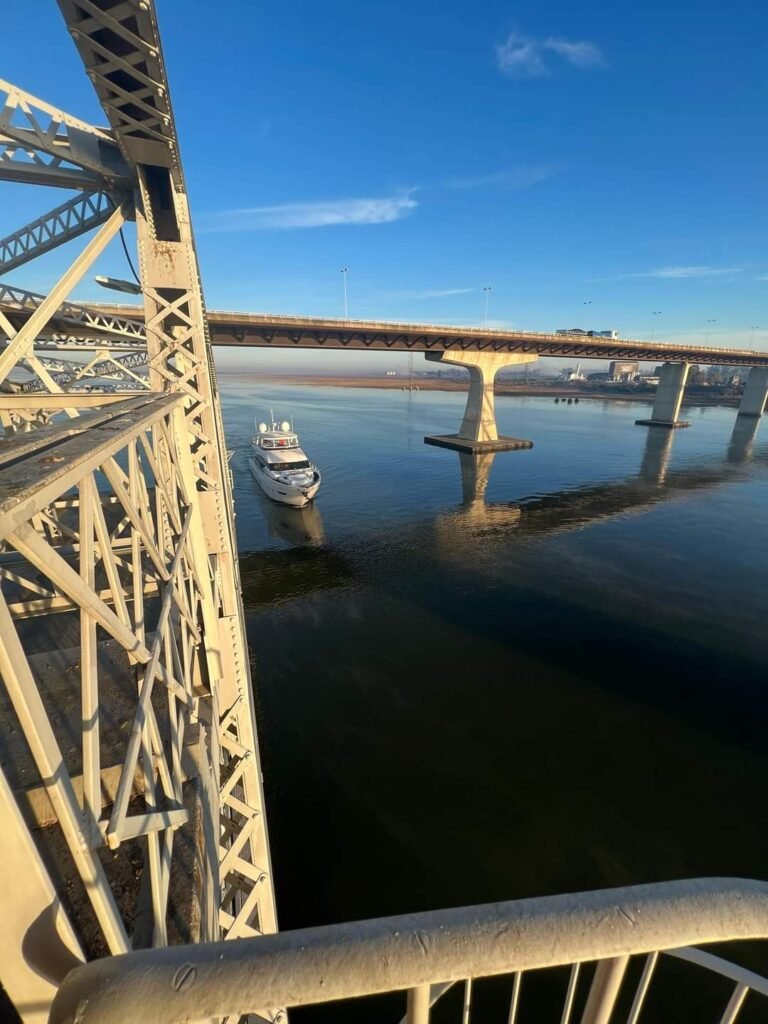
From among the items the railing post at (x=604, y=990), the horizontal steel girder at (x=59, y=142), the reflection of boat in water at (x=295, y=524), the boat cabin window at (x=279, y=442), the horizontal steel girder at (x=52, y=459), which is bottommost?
the reflection of boat in water at (x=295, y=524)

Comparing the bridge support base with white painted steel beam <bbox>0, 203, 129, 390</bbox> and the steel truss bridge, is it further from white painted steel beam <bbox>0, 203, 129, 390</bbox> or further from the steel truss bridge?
white painted steel beam <bbox>0, 203, 129, 390</bbox>

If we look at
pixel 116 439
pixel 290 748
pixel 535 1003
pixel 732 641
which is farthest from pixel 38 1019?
pixel 732 641

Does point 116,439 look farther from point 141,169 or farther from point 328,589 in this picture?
point 328,589

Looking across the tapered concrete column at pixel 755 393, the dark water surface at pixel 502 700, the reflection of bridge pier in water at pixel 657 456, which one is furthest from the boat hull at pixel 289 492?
the tapered concrete column at pixel 755 393

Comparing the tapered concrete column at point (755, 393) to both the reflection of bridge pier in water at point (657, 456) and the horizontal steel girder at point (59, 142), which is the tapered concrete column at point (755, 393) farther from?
the horizontal steel girder at point (59, 142)

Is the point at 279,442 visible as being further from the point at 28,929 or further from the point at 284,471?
the point at 28,929

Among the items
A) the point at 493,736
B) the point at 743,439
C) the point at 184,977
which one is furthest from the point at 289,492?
the point at 743,439

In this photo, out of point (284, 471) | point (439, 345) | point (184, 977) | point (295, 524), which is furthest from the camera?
point (439, 345)
